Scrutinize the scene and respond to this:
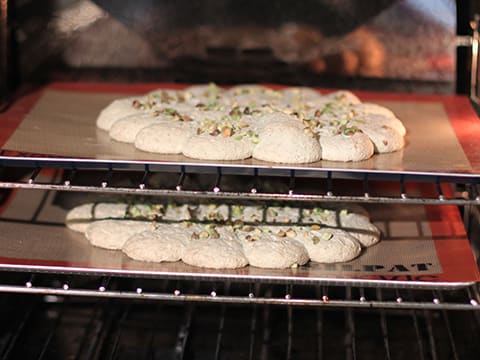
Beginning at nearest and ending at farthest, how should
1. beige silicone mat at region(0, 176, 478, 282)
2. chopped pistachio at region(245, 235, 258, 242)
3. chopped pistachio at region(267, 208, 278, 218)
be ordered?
1. beige silicone mat at region(0, 176, 478, 282)
2. chopped pistachio at region(245, 235, 258, 242)
3. chopped pistachio at region(267, 208, 278, 218)

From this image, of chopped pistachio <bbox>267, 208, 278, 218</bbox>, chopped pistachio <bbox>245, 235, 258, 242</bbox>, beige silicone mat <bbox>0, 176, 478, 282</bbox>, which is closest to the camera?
beige silicone mat <bbox>0, 176, 478, 282</bbox>

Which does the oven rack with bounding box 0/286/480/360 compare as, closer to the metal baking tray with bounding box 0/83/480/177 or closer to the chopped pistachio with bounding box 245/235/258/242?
the chopped pistachio with bounding box 245/235/258/242

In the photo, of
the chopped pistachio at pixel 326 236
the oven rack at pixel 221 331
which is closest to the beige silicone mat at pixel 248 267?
the chopped pistachio at pixel 326 236

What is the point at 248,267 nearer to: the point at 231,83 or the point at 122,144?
the point at 122,144

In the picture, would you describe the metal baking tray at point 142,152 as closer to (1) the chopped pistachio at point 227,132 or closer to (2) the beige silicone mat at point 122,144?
(2) the beige silicone mat at point 122,144

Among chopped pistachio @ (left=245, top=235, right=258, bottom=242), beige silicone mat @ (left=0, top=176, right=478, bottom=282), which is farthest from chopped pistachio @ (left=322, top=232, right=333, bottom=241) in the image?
chopped pistachio @ (left=245, top=235, right=258, bottom=242)

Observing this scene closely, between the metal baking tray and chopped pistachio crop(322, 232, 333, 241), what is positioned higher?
the metal baking tray

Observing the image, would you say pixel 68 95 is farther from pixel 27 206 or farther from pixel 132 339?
pixel 132 339

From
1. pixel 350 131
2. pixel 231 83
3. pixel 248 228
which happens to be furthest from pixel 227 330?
pixel 231 83
